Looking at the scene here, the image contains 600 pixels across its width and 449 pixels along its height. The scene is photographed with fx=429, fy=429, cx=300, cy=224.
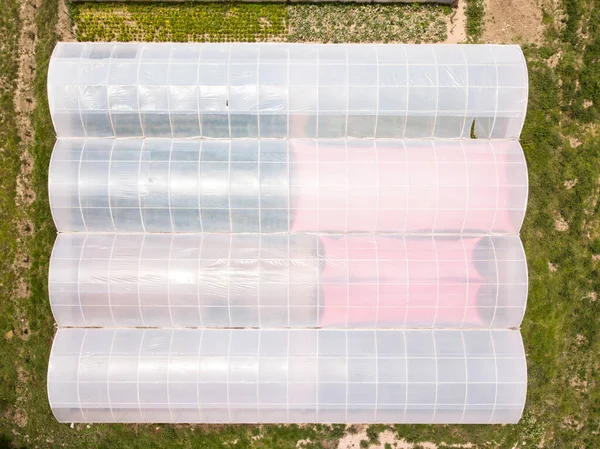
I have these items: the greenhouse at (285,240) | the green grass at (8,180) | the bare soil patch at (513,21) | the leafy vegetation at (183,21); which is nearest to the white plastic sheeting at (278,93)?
the greenhouse at (285,240)

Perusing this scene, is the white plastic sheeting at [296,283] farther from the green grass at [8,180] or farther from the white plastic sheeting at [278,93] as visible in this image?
the white plastic sheeting at [278,93]

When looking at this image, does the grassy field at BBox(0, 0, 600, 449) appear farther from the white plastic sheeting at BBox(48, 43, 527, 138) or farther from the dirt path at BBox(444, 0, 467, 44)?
the white plastic sheeting at BBox(48, 43, 527, 138)

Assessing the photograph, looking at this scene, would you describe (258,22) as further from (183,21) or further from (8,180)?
(8,180)

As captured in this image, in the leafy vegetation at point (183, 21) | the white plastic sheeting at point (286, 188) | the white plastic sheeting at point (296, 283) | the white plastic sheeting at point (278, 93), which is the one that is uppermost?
the leafy vegetation at point (183, 21)

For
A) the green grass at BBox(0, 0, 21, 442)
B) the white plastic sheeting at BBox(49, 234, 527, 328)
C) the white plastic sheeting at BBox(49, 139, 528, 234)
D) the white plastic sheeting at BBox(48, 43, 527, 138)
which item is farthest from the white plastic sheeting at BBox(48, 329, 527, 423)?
the white plastic sheeting at BBox(48, 43, 527, 138)

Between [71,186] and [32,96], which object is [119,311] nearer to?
[71,186]

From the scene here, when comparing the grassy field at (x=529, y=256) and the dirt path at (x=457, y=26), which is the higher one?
the dirt path at (x=457, y=26)

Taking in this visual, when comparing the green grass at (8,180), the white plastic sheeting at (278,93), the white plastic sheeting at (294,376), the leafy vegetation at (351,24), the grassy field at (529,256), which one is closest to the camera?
the white plastic sheeting at (294,376)
